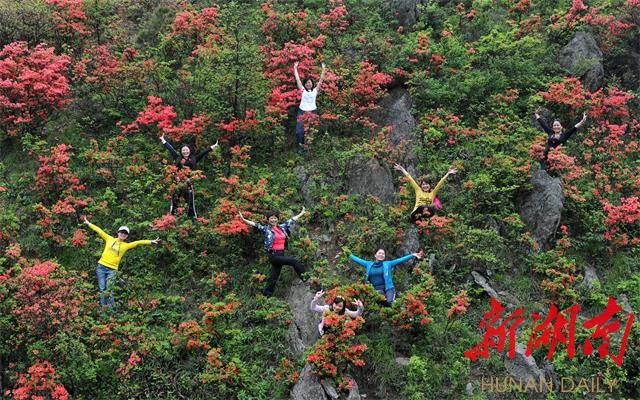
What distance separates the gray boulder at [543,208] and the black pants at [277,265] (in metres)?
5.95

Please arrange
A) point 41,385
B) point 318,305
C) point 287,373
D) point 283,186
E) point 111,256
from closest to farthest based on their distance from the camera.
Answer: point 41,385 → point 287,373 → point 318,305 → point 111,256 → point 283,186

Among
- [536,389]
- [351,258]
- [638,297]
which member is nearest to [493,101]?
[638,297]

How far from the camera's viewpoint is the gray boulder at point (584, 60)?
55.9 feet

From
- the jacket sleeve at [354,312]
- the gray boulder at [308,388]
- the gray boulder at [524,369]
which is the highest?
the jacket sleeve at [354,312]

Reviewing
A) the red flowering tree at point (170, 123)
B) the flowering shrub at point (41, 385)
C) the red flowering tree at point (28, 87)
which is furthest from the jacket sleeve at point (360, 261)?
the red flowering tree at point (28, 87)

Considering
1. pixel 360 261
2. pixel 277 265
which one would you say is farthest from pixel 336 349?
pixel 277 265

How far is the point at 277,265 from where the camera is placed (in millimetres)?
11492

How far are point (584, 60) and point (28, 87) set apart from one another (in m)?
16.4

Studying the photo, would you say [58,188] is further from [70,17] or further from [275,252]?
[70,17]

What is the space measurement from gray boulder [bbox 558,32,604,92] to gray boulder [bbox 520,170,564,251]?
5199mm

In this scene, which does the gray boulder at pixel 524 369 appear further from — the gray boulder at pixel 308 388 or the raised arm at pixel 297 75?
the raised arm at pixel 297 75

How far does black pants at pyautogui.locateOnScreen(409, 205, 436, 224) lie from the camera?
12500 mm

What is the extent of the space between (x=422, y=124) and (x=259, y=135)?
469 centimetres

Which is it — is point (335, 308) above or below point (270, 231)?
below
